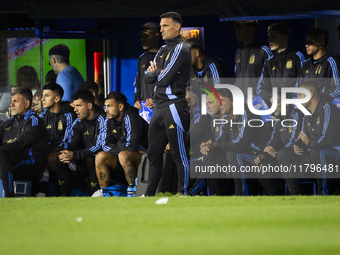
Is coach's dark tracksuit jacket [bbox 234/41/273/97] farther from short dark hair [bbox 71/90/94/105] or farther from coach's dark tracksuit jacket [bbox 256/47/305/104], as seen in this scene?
short dark hair [bbox 71/90/94/105]

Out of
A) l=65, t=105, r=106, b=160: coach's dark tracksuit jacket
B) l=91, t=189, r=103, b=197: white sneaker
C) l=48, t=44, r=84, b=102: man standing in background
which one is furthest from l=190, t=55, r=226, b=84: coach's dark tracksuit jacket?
l=48, t=44, r=84, b=102: man standing in background

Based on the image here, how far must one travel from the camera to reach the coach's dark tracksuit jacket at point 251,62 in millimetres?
6264

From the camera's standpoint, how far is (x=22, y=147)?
235 inches

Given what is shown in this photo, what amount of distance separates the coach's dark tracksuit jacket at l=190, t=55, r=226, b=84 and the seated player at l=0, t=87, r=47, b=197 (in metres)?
2.04

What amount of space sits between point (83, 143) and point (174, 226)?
3.37m

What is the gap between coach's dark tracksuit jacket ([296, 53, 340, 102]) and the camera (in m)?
5.45

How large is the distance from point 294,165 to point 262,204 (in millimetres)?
1304

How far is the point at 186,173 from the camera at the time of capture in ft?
16.6

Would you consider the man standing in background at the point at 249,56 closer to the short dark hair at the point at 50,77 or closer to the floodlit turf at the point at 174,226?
the floodlit turf at the point at 174,226

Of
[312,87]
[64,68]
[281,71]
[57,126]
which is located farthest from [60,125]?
[312,87]

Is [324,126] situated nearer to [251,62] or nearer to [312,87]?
[312,87]

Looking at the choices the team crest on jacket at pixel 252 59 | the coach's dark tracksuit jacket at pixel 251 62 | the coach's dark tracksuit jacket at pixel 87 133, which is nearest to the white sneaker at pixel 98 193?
the coach's dark tracksuit jacket at pixel 87 133

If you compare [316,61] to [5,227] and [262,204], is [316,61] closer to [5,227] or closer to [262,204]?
[262,204]

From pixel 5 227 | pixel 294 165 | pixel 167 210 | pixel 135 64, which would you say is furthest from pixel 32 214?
pixel 135 64
